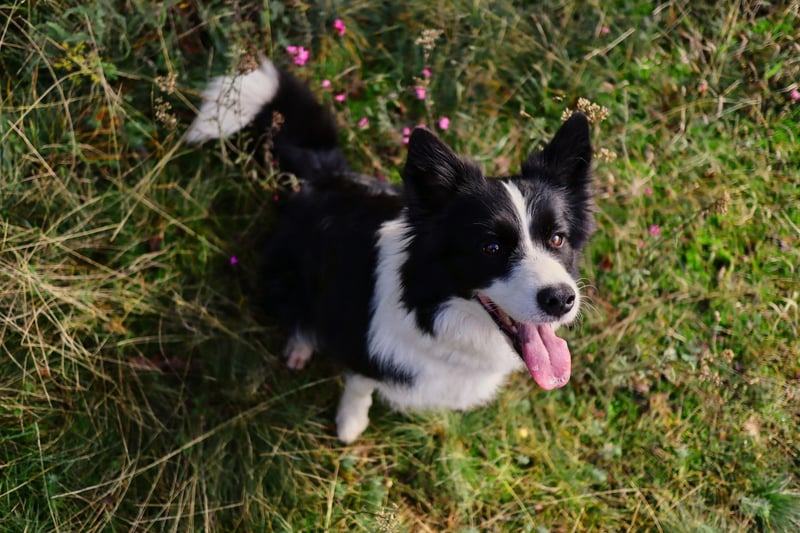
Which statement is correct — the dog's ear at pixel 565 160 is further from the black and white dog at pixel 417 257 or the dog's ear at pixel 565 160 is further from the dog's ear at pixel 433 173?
the dog's ear at pixel 433 173

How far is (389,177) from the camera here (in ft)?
11.3

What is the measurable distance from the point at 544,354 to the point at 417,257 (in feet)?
1.91

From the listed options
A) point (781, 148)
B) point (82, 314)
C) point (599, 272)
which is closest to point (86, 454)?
point (82, 314)

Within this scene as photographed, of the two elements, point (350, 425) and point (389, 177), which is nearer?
point (350, 425)

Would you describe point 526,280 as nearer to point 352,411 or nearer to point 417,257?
point 417,257

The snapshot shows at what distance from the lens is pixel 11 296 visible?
286 cm

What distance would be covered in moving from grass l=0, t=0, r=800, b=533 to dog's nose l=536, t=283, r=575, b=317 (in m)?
1.16

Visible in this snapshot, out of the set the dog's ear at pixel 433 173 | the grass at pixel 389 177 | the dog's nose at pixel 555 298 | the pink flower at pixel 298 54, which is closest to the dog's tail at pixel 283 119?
the grass at pixel 389 177

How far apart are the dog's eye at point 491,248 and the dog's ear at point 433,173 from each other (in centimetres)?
21

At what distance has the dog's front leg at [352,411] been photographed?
9.54ft

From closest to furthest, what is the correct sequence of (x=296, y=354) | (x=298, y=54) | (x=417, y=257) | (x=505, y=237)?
(x=505, y=237) → (x=417, y=257) → (x=296, y=354) → (x=298, y=54)

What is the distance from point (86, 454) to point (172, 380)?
0.49m

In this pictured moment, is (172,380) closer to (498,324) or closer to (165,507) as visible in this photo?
(165,507)

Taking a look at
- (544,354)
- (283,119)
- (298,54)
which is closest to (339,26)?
(298,54)
